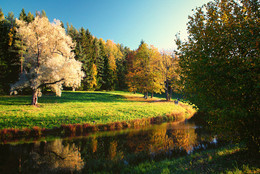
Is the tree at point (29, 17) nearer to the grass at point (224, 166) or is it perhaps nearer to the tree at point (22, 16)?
the tree at point (22, 16)

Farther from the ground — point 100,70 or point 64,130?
point 100,70

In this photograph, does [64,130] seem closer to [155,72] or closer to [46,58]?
[46,58]

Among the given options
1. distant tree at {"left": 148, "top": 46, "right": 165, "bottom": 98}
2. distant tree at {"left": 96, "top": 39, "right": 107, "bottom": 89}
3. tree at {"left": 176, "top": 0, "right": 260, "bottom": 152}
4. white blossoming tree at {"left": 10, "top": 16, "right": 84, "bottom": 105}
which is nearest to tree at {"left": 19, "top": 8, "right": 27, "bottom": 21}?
distant tree at {"left": 96, "top": 39, "right": 107, "bottom": 89}

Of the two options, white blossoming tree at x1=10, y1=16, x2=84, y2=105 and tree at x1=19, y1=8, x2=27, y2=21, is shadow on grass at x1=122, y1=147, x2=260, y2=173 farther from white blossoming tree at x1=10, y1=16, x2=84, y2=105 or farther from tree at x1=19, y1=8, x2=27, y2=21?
tree at x1=19, y1=8, x2=27, y2=21

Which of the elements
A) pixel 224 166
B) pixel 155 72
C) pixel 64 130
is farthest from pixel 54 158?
pixel 155 72

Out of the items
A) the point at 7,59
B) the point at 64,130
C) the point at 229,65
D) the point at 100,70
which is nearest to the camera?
the point at 229,65

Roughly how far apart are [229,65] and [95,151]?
11.0 m

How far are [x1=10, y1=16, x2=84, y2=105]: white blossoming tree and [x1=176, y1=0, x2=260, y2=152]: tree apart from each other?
66.8 ft

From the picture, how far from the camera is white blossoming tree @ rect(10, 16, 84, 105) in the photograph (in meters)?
23.5

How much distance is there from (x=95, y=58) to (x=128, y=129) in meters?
49.8

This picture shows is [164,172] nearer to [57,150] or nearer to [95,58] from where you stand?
[57,150]

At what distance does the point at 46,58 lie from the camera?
25.4m

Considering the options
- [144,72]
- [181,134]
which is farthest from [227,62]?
[144,72]

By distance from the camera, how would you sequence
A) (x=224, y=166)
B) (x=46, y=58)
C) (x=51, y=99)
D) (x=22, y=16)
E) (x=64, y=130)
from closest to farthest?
1. (x=224, y=166)
2. (x=64, y=130)
3. (x=46, y=58)
4. (x=51, y=99)
5. (x=22, y=16)
